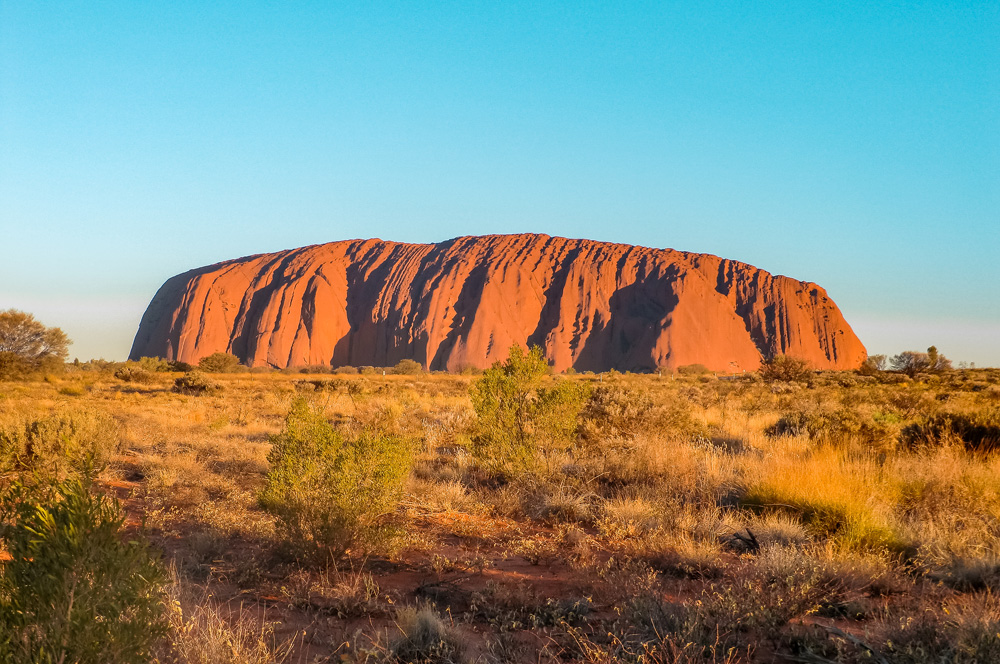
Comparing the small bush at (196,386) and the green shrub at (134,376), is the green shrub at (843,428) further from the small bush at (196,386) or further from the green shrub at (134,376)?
the green shrub at (134,376)

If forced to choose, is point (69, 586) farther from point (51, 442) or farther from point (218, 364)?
point (218, 364)

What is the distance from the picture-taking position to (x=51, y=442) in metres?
7.81

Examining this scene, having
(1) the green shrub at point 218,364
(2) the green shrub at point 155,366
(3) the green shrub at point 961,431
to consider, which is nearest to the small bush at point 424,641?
(3) the green shrub at point 961,431

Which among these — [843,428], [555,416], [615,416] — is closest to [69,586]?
[555,416]

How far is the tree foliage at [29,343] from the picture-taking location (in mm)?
26959

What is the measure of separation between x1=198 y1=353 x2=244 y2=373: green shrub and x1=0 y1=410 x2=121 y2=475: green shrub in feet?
140

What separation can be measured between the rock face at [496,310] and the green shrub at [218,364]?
50.4 feet

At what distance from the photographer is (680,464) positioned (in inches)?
288

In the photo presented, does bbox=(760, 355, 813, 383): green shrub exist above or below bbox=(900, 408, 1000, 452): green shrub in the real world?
above

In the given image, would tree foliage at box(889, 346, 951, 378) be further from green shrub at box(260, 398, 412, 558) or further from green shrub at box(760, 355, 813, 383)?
green shrub at box(260, 398, 412, 558)

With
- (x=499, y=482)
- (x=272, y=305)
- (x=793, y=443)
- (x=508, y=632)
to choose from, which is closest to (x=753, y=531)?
(x=508, y=632)

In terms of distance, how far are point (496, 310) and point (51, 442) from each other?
2433 inches

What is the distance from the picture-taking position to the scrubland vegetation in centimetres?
236

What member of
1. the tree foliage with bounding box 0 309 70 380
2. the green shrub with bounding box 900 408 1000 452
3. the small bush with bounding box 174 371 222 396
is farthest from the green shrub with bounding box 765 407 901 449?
the tree foliage with bounding box 0 309 70 380
